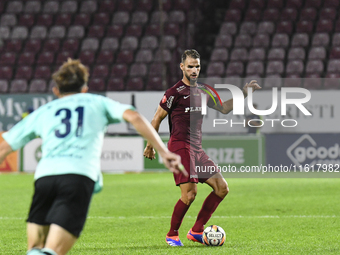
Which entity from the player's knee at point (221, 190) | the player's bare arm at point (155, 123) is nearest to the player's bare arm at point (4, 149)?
the player's bare arm at point (155, 123)

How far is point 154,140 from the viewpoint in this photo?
3590 mm

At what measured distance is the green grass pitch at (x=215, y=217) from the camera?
637 centimetres

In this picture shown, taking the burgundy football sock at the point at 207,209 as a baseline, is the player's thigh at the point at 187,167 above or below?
above

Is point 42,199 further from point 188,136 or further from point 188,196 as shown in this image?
point 188,136

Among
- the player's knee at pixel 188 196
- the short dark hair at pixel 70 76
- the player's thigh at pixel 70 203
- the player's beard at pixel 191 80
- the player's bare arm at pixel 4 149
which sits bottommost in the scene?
the player's knee at pixel 188 196

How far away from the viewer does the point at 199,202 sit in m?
10.9

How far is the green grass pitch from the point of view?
251 inches

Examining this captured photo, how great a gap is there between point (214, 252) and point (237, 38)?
1496 centimetres

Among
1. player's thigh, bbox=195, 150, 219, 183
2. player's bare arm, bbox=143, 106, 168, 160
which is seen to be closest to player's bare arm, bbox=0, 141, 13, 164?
player's bare arm, bbox=143, 106, 168, 160

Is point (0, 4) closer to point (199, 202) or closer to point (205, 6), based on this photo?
point (205, 6)

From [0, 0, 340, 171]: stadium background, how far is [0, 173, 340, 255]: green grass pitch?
2188 millimetres

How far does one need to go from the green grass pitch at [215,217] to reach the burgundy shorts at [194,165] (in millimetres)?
744

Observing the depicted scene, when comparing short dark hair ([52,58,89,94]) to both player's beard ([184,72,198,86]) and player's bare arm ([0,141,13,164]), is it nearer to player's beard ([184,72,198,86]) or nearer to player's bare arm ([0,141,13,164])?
player's bare arm ([0,141,13,164])

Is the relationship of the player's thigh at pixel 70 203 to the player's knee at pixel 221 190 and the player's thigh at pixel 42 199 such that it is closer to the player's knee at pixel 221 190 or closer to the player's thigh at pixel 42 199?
the player's thigh at pixel 42 199
